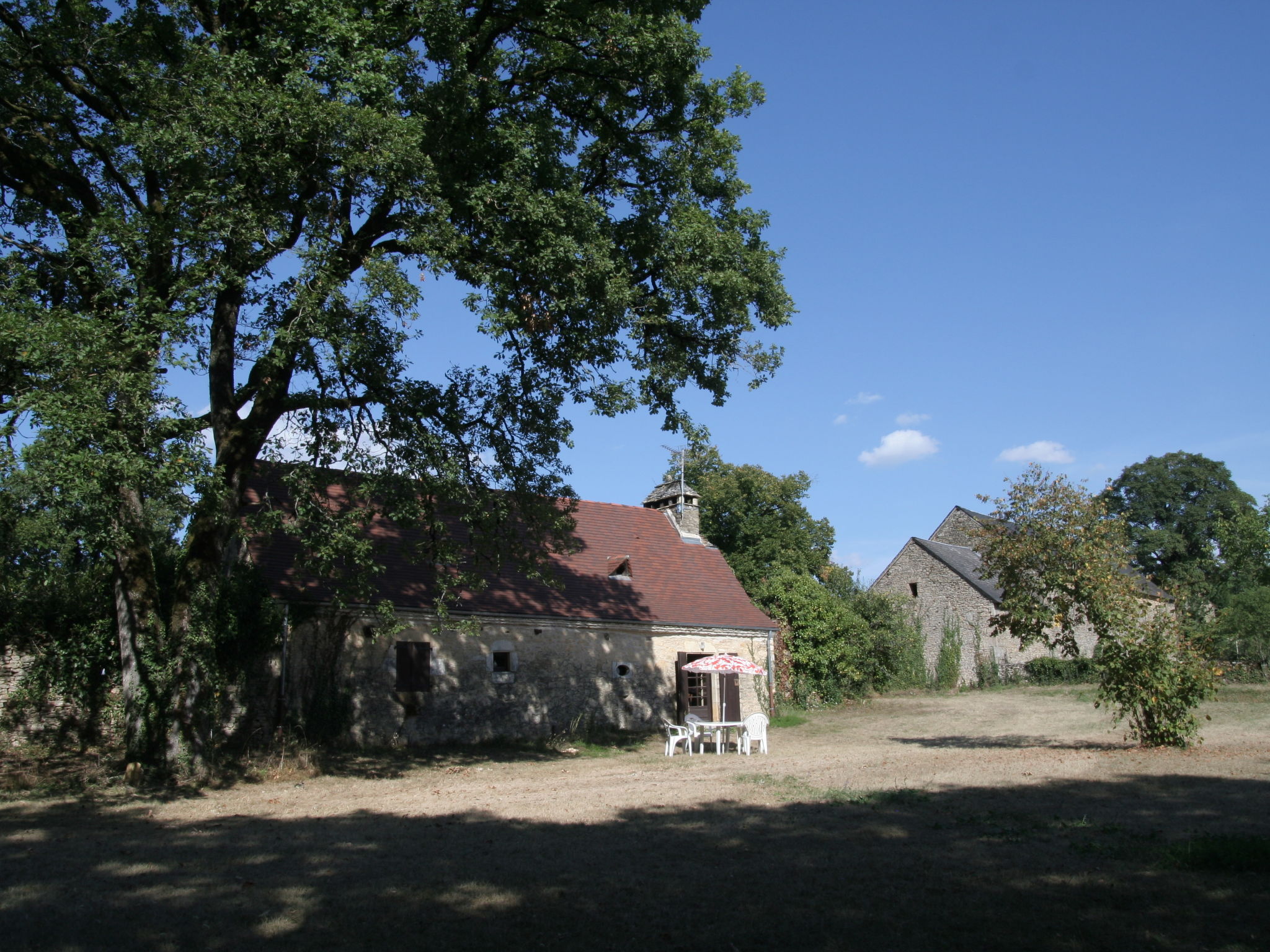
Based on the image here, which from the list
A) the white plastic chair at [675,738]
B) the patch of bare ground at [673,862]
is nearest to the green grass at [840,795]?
the patch of bare ground at [673,862]

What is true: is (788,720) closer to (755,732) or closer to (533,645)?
(755,732)

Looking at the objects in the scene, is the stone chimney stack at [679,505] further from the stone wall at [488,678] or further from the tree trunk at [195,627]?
the tree trunk at [195,627]

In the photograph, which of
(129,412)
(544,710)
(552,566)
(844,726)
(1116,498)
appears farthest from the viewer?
(1116,498)

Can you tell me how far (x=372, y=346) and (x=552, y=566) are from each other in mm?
5081

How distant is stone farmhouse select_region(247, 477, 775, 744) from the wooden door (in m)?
0.03

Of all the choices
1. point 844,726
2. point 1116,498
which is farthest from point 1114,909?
point 1116,498

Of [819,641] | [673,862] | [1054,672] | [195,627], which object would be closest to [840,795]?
Result: [673,862]

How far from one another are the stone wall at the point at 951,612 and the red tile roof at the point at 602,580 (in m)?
14.3

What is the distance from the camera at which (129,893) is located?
6.15 metres

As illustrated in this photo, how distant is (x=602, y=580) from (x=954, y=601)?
65.6 ft

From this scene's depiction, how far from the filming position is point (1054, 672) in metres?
32.8

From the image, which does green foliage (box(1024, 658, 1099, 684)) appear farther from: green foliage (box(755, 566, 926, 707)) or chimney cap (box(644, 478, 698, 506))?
chimney cap (box(644, 478, 698, 506))

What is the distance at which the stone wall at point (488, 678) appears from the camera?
659 inches

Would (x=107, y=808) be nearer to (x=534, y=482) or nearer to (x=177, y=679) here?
(x=177, y=679)
